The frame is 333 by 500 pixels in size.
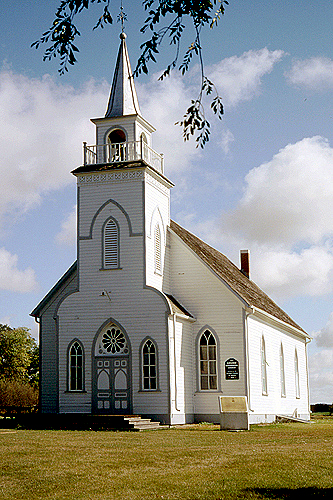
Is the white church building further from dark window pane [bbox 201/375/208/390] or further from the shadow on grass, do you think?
the shadow on grass

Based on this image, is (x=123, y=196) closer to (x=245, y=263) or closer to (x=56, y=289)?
(x=56, y=289)

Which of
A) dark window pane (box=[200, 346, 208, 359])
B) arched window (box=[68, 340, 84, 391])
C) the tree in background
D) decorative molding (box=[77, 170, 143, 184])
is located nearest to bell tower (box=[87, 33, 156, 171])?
decorative molding (box=[77, 170, 143, 184])

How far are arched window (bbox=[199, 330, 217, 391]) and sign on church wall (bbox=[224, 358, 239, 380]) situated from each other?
60cm

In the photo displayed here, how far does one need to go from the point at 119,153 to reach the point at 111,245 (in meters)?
4.28

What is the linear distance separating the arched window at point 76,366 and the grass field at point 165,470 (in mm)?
11116

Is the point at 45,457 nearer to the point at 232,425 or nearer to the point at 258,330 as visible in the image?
the point at 232,425

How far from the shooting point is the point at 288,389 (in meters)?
38.7

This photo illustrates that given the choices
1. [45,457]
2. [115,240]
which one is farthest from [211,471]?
[115,240]

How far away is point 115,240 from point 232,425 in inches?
388

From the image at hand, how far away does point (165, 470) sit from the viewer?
13602mm

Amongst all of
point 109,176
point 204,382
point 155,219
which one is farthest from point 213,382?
point 109,176

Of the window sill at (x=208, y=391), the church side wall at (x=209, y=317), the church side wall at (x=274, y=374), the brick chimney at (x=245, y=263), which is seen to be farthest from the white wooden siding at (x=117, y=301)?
the brick chimney at (x=245, y=263)

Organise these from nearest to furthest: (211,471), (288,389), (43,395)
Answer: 1. (211,471)
2. (43,395)
3. (288,389)

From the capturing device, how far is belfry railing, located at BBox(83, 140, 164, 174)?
31.5 meters
